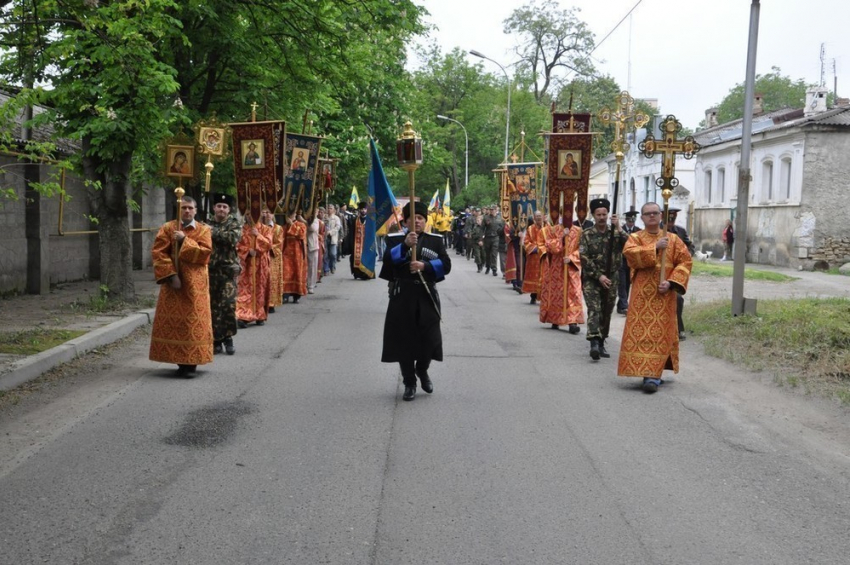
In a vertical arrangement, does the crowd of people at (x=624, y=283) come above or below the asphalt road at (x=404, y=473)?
above

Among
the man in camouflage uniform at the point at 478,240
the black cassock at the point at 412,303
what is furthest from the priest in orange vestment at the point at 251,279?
the man in camouflage uniform at the point at 478,240

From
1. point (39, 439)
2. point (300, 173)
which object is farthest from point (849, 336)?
point (300, 173)

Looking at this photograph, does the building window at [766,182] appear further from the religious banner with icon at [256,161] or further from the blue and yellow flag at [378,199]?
the blue and yellow flag at [378,199]

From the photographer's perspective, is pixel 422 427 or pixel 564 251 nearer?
pixel 422 427

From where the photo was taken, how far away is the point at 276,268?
1667 centimetres

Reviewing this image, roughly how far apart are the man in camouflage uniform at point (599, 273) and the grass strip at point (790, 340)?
5.36ft

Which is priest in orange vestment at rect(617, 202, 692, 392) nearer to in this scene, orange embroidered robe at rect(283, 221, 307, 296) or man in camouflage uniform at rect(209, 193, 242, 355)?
man in camouflage uniform at rect(209, 193, 242, 355)

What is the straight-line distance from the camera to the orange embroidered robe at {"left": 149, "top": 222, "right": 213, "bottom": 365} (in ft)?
31.8

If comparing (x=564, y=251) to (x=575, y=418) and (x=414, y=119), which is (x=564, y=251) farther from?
(x=414, y=119)

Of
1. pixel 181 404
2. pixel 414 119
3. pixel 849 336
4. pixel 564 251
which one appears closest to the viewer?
pixel 181 404

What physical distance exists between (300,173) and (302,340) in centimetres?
611

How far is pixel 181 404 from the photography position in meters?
8.38

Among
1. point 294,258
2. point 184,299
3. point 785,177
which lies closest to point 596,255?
point 184,299

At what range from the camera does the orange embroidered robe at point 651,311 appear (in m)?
9.42
